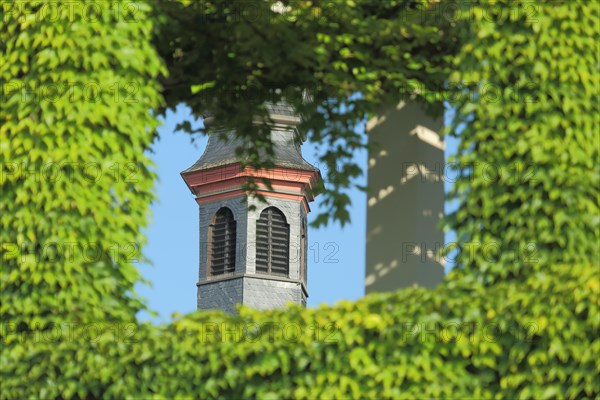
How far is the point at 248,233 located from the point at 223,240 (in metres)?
1.39

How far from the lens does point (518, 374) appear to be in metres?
9.41

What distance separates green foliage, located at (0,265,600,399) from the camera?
9266 mm

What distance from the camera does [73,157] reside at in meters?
10.4

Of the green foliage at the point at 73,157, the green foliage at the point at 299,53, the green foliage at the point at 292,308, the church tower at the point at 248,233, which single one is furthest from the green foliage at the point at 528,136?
the church tower at the point at 248,233

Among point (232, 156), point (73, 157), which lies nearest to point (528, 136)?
point (73, 157)

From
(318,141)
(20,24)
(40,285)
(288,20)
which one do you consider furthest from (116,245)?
(318,141)

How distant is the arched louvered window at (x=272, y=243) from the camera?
57.3m

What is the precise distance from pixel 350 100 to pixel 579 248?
3926 millimetres

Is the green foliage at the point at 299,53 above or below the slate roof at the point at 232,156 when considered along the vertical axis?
below

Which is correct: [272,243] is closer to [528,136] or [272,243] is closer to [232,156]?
[232,156]

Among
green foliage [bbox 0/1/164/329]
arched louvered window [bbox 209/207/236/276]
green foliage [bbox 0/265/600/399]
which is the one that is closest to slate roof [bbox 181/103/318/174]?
arched louvered window [bbox 209/207/236/276]

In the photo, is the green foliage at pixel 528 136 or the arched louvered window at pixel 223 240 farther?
the arched louvered window at pixel 223 240

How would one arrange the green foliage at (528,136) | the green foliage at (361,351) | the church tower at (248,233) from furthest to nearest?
the church tower at (248,233) → the green foliage at (528,136) → the green foliage at (361,351)

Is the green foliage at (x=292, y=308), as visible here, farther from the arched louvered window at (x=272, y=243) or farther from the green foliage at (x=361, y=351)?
the arched louvered window at (x=272, y=243)
